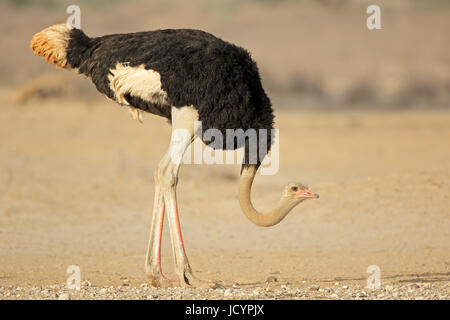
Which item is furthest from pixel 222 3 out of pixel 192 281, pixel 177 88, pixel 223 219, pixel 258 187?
pixel 192 281

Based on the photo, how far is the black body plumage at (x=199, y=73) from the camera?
6.81 m

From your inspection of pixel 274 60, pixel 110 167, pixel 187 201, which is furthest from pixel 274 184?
pixel 274 60

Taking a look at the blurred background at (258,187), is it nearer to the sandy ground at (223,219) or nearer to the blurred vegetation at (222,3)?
the sandy ground at (223,219)

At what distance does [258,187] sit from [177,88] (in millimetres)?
6055

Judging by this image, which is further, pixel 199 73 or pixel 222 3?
pixel 222 3

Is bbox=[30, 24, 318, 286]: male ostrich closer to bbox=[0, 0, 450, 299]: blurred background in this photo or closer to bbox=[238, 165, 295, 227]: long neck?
bbox=[238, 165, 295, 227]: long neck

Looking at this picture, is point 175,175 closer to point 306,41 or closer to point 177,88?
point 177,88

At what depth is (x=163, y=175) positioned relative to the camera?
7141 mm

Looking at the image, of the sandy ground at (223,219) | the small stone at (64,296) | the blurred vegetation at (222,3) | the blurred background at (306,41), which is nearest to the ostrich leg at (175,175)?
the sandy ground at (223,219)

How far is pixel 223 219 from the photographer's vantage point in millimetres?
10836

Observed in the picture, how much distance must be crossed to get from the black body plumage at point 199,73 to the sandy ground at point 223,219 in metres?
1.44

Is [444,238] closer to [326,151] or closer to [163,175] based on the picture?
[163,175]

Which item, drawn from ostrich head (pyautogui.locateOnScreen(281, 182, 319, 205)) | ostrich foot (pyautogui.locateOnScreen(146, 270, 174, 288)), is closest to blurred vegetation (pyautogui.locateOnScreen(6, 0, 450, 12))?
ostrich head (pyautogui.locateOnScreen(281, 182, 319, 205))

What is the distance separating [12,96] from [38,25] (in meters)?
24.7
